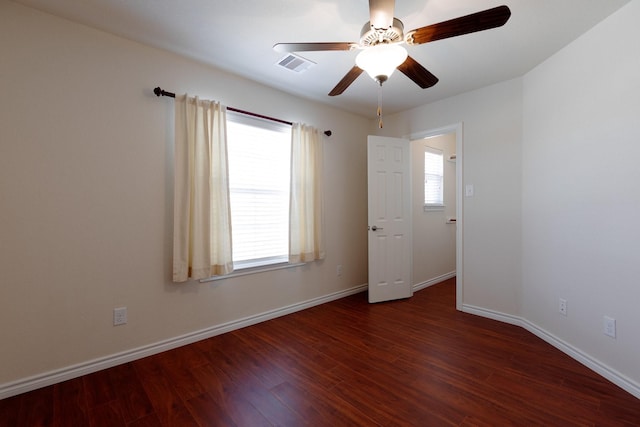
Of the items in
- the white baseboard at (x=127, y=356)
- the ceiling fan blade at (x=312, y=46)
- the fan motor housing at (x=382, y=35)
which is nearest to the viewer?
the fan motor housing at (x=382, y=35)

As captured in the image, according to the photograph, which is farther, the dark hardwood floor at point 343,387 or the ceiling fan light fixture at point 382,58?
the dark hardwood floor at point 343,387

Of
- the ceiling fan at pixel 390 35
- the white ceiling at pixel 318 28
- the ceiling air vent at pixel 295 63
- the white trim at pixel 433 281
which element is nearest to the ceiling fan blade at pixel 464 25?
the ceiling fan at pixel 390 35

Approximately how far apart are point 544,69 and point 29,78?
13.4 ft

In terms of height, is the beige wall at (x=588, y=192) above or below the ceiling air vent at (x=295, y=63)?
below

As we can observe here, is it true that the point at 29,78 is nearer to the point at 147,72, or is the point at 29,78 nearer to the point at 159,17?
the point at 147,72

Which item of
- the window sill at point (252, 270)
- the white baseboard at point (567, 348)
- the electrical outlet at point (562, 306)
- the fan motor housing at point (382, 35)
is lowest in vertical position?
the white baseboard at point (567, 348)

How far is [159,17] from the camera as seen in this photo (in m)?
1.97

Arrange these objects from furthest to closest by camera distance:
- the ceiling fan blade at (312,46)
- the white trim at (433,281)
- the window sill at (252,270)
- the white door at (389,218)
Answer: the white trim at (433,281) → the white door at (389,218) → the window sill at (252,270) → the ceiling fan blade at (312,46)

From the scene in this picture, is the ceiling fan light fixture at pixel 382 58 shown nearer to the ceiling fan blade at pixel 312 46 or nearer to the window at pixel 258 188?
the ceiling fan blade at pixel 312 46

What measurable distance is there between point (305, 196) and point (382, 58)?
195 cm

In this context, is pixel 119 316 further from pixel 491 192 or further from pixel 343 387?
pixel 491 192

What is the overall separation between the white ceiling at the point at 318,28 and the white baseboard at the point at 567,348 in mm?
2468

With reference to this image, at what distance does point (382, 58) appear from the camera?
1.50 meters

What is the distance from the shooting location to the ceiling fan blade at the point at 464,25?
1279mm
